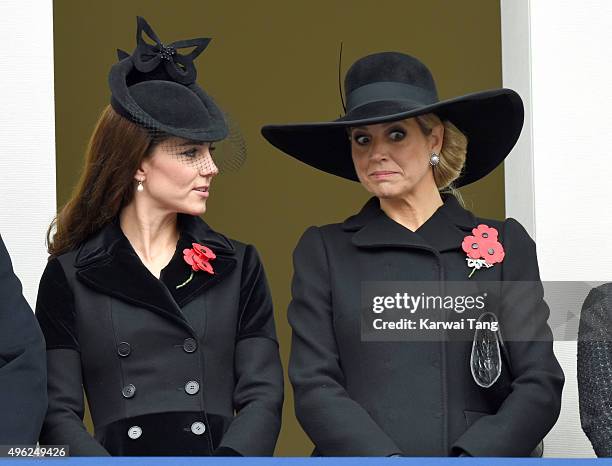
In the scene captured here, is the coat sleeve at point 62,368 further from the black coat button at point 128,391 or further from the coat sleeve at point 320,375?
the coat sleeve at point 320,375

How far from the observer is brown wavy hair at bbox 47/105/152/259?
16.9ft

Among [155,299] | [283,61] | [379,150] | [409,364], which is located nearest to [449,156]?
[379,150]

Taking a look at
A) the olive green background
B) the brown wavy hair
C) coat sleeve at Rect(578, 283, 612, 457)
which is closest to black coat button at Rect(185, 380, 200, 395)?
the brown wavy hair

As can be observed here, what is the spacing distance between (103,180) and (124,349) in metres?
0.56

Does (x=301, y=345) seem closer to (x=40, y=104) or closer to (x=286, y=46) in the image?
(x=40, y=104)

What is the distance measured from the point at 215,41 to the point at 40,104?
2.52 meters

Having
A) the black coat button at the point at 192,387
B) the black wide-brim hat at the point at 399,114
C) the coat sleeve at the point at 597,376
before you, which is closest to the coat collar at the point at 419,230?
the black wide-brim hat at the point at 399,114

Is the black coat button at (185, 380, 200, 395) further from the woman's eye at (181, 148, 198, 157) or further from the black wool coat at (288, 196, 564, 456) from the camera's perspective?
the woman's eye at (181, 148, 198, 157)

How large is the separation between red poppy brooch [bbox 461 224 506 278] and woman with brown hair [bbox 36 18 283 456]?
2.14ft

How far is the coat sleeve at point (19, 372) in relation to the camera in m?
4.73

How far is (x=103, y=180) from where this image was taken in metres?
5.21

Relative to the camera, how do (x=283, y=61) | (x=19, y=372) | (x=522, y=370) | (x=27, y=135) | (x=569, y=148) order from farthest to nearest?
(x=283, y=61) < (x=569, y=148) < (x=27, y=135) < (x=522, y=370) < (x=19, y=372)

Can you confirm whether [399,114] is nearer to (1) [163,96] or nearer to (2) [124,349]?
(1) [163,96]

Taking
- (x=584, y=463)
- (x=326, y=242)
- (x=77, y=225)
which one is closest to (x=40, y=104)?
(x=77, y=225)
